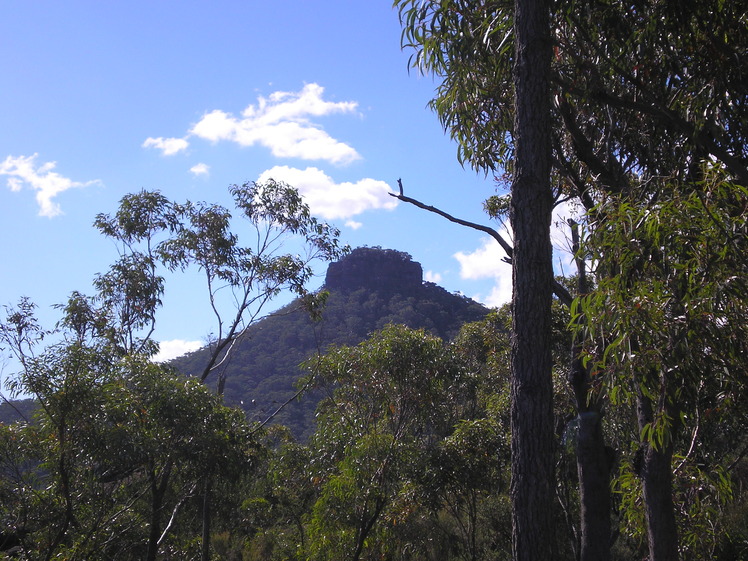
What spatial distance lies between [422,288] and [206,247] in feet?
87.8

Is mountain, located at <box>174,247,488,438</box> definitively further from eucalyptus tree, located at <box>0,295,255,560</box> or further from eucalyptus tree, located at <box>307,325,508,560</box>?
eucalyptus tree, located at <box>0,295,255,560</box>

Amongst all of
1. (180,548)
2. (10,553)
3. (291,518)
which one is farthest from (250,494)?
(10,553)

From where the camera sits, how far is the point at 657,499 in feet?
14.3

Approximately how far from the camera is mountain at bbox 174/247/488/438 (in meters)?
26.1

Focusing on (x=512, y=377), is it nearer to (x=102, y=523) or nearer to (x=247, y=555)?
(x=102, y=523)

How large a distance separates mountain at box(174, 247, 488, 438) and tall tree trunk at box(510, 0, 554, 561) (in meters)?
18.0

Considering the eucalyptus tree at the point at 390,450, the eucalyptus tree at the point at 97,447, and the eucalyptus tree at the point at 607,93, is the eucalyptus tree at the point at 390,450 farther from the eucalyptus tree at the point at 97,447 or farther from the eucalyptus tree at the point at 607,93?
the eucalyptus tree at the point at 607,93

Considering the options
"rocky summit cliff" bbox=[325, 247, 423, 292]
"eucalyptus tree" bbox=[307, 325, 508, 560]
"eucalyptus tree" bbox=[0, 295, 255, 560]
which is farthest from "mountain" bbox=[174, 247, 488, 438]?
"eucalyptus tree" bbox=[0, 295, 255, 560]

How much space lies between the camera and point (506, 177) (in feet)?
19.4

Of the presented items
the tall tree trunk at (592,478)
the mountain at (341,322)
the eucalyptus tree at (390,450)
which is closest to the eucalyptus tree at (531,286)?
the tall tree trunk at (592,478)

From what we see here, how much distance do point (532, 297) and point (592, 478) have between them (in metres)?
1.78

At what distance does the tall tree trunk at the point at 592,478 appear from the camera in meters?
4.30

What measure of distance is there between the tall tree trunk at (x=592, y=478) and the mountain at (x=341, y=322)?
16.9 meters

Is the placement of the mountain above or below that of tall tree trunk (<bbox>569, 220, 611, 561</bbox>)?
above
